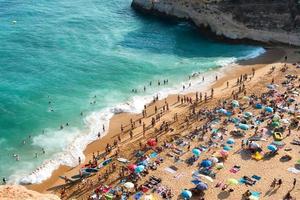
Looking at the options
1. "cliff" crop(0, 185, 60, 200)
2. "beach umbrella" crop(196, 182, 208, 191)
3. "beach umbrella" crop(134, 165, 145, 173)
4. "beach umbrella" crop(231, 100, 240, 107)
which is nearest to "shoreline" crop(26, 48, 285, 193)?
"beach umbrella" crop(134, 165, 145, 173)

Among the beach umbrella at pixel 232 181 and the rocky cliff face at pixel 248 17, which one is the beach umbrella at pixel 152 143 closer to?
the beach umbrella at pixel 232 181

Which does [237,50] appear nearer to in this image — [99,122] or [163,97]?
[163,97]

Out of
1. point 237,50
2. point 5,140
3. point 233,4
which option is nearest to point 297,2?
point 233,4

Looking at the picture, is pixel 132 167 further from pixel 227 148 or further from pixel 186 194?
pixel 227 148

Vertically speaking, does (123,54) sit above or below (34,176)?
above

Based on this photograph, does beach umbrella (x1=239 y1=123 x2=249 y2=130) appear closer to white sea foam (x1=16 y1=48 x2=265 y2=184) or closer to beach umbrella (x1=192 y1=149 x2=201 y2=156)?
beach umbrella (x1=192 y1=149 x2=201 y2=156)

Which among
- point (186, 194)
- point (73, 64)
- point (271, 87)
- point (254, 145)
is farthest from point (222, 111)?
point (73, 64)

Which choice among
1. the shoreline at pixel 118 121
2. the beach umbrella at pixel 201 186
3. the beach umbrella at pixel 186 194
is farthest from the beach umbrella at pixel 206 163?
the shoreline at pixel 118 121
